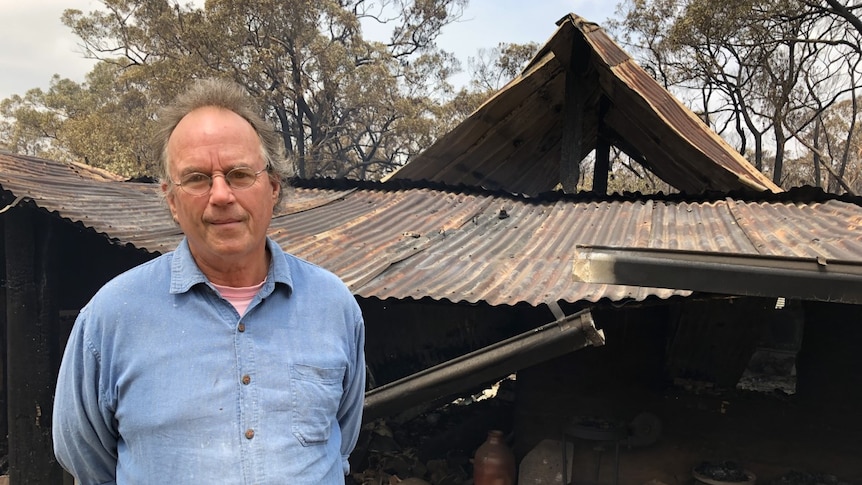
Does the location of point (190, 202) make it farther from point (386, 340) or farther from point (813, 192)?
point (813, 192)

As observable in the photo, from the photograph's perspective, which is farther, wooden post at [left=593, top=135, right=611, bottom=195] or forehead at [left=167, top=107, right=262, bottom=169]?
wooden post at [left=593, top=135, right=611, bottom=195]

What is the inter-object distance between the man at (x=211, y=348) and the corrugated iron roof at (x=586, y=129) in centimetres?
483

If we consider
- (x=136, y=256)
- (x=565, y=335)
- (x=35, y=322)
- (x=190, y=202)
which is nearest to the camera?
(x=190, y=202)

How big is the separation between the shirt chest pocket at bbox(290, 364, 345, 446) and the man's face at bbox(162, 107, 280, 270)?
0.38 metres

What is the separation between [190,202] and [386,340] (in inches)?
133

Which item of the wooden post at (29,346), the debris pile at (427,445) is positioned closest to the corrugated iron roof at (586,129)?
the debris pile at (427,445)

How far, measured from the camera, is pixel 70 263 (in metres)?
5.25

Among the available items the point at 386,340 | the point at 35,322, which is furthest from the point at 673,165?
the point at 35,322

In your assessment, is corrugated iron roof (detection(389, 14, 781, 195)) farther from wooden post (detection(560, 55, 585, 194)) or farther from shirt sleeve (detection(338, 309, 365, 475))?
shirt sleeve (detection(338, 309, 365, 475))

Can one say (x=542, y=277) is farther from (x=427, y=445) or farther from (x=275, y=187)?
(x=427, y=445)

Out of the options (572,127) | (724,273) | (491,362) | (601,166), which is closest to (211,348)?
(491,362)

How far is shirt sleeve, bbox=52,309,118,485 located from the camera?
1439 mm

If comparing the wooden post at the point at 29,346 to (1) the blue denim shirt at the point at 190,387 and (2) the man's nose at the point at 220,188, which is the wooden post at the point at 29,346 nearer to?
(1) the blue denim shirt at the point at 190,387

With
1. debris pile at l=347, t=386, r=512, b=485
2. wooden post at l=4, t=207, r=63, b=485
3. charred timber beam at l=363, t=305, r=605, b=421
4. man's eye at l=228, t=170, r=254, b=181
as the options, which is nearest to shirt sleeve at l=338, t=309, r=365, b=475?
man's eye at l=228, t=170, r=254, b=181
